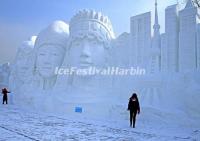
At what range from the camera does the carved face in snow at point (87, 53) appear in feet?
58.0

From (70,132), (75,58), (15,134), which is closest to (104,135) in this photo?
(70,132)

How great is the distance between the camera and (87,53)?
17.7m

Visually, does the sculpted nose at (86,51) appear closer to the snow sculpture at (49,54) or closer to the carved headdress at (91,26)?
the carved headdress at (91,26)

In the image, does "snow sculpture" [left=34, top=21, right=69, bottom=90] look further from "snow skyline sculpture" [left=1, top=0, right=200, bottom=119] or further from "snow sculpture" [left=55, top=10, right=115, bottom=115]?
"snow sculpture" [left=55, top=10, right=115, bottom=115]

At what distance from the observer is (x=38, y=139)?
322 inches

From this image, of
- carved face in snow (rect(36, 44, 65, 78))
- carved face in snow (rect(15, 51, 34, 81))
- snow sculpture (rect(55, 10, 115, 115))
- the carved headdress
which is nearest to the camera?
snow sculpture (rect(55, 10, 115, 115))

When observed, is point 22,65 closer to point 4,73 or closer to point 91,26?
point 91,26

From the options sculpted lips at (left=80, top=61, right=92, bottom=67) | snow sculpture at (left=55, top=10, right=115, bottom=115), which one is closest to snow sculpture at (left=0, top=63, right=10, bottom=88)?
snow sculpture at (left=55, top=10, right=115, bottom=115)

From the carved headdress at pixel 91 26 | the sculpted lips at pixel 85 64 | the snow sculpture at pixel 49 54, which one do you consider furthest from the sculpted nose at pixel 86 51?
the snow sculpture at pixel 49 54

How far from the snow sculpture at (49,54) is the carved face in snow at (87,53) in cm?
195

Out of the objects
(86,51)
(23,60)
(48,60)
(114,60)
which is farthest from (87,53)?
(23,60)

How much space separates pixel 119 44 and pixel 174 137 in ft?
31.9

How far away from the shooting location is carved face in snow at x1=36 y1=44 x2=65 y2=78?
19.9 m

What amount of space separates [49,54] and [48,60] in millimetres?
400
